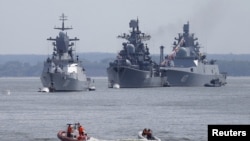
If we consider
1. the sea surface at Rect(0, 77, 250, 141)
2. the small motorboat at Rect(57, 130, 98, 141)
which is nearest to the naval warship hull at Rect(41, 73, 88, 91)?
the sea surface at Rect(0, 77, 250, 141)

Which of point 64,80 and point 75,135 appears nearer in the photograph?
point 75,135

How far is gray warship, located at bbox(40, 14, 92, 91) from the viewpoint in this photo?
164 metres

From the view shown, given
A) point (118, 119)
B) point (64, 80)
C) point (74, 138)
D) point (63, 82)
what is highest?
point (64, 80)

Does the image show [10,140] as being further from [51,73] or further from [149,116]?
[51,73]

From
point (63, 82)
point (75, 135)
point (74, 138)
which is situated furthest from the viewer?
point (63, 82)

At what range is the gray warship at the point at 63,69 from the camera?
164500mm

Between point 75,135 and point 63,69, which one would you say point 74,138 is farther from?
point 63,69

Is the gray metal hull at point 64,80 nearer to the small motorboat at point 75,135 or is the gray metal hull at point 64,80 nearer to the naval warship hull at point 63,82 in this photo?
the naval warship hull at point 63,82

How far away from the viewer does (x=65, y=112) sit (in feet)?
343

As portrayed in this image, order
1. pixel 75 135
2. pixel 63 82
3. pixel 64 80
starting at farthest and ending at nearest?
pixel 63 82
pixel 64 80
pixel 75 135

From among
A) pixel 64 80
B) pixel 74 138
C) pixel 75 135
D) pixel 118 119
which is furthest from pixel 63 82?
pixel 74 138

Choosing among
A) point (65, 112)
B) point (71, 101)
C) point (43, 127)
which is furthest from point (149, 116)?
point (71, 101)

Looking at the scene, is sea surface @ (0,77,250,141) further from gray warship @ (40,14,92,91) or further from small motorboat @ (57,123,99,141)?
gray warship @ (40,14,92,91)

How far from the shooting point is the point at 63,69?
546 feet
